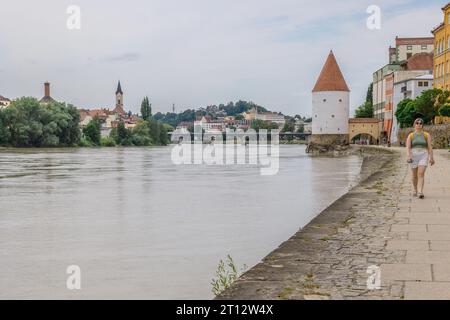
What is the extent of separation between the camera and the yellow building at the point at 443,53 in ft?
176

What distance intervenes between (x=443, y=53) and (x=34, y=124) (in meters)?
47.7

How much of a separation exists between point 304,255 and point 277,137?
568 feet

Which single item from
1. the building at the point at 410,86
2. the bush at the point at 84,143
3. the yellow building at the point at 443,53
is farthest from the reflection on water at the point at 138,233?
the bush at the point at 84,143

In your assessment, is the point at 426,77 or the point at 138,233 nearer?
the point at 138,233

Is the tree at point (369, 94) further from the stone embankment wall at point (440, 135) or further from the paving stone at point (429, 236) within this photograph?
the paving stone at point (429, 236)

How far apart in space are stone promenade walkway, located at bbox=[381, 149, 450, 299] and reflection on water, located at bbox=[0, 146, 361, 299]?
2.25 metres

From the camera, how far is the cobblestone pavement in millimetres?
4559

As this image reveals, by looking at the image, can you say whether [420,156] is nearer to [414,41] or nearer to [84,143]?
[84,143]

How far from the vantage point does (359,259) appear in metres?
5.75

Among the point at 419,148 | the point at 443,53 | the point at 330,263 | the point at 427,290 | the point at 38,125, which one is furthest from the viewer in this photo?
the point at 38,125

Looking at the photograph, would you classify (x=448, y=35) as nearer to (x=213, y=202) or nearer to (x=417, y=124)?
(x=213, y=202)

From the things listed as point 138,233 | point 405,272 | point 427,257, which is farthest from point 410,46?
point 405,272

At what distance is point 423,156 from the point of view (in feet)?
35.2

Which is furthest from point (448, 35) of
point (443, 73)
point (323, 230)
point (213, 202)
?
point (323, 230)
